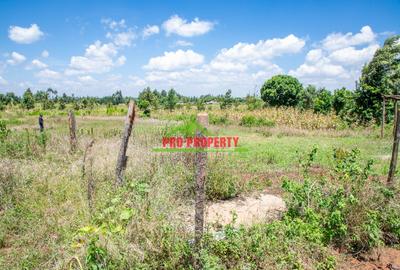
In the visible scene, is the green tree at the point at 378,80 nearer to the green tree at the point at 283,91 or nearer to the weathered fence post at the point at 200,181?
the weathered fence post at the point at 200,181

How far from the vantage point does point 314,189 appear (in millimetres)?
3760

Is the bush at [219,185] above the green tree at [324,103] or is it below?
below

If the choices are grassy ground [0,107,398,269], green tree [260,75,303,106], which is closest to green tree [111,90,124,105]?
green tree [260,75,303,106]

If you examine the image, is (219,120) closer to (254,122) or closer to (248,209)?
(254,122)

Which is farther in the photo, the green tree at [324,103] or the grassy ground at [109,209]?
the green tree at [324,103]

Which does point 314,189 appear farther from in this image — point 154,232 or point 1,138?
point 1,138

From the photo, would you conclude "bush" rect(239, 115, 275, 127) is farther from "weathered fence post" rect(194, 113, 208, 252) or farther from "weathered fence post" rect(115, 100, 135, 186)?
"weathered fence post" rect(194, 113, 208, 252)

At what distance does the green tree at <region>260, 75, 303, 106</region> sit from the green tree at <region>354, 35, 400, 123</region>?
66.3ft

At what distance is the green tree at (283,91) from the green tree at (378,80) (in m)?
20.2

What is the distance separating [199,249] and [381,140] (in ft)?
43.1

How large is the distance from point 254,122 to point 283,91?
70.2 ft

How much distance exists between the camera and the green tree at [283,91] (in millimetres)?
37531

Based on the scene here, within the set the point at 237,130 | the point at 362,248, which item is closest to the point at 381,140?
the point at 237,130

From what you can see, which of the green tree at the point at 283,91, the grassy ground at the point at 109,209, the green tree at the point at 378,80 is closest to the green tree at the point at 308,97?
the green tree at the point at 283,91
